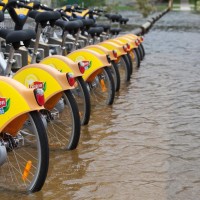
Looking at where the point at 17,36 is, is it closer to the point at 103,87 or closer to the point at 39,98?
the point at 39,98

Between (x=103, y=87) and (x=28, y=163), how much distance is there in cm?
295

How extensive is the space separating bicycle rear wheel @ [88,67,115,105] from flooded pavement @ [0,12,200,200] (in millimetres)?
161

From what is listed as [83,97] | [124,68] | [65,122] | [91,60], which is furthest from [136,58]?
[65,122]

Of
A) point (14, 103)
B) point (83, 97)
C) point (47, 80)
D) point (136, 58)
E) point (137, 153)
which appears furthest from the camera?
point (136, 58)

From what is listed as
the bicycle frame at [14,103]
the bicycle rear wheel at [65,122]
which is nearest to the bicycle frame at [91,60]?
the bicycle rear wheel at [65,122]

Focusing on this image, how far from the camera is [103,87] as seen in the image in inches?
280

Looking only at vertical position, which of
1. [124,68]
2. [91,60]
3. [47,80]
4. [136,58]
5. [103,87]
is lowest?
[136,58]

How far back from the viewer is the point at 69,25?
6.79 m

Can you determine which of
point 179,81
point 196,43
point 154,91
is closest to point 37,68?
point 154,91

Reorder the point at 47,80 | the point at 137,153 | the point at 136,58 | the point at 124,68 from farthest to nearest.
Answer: the point at 136,58, the point at 124,68, the point at 137,153, the point at 47,80

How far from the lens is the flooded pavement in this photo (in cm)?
442

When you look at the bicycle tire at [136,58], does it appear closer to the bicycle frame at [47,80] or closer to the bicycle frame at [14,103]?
the bicycle frame at [47,80]

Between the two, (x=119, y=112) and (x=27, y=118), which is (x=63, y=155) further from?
(x=119, y=112)

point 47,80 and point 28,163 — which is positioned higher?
point 47,80
